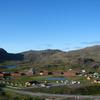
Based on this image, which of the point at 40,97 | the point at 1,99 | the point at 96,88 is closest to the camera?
the point at 1,99

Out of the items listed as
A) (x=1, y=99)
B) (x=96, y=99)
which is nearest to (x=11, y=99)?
(x=1, y=99)

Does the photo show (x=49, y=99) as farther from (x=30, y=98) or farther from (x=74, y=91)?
(x=74, y=91)

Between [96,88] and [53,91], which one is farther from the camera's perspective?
[96,88]

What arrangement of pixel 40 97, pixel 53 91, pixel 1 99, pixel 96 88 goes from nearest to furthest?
pixel 1 99, pixel 40 97, pixel 53 91, pixel 96 88

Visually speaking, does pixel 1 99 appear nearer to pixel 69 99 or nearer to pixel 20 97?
pixel 20 97

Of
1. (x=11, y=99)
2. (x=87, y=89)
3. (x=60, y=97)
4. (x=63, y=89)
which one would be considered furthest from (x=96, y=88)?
(x=11, y=99)

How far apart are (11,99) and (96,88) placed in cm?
4449

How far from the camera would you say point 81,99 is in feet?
358

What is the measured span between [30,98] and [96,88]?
3740 cm

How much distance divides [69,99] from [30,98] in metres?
13.6

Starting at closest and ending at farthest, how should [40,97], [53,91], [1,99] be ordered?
[1,99]
[40,97]
[53,91]

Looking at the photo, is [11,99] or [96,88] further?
[96,88]

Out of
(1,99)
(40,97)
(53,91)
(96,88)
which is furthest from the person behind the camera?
(96,88)

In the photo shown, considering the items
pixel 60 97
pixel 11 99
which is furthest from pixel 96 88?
pixel 11 99
